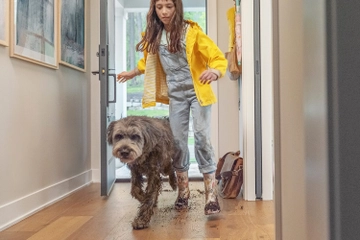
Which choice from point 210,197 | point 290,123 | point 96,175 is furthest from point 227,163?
point 290,123

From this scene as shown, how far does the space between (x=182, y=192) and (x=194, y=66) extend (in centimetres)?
79

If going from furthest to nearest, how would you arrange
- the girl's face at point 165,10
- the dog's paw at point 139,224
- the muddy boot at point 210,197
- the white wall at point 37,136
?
the girl's face at point 165,10 < the muddy boot at point 210,197 < the white wall at point 37,136 < the dog's paw at point 139,224

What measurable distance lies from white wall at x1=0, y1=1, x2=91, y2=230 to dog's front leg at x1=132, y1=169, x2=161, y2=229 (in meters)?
0.67

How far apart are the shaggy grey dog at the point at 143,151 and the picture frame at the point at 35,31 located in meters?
0.67

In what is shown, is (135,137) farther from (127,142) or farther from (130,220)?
(130,220)

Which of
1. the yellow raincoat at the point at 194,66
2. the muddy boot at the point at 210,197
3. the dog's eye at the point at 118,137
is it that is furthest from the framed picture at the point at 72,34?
the muddy boot at the point at 210,197

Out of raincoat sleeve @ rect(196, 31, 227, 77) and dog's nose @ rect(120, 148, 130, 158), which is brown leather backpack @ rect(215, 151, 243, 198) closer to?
raincoat sleeve @ rect(196, 31, 227, 77)

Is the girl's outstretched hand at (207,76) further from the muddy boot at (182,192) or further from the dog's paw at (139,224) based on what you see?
the dog's paw at (139,224)

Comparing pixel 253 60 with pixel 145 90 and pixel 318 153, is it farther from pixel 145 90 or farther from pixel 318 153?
pixel 318 153

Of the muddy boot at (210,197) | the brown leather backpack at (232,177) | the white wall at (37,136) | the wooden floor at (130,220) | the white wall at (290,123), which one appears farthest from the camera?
the brown leather backpack at (232,177)

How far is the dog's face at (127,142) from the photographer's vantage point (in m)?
1.97

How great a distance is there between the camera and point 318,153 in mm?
621

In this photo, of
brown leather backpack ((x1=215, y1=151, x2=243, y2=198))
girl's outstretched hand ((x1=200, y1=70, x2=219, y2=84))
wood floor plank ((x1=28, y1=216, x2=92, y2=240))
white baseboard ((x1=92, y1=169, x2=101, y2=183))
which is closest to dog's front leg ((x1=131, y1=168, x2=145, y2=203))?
wood floor plank ((x1=28, y1=216, x2=92, y2=240))

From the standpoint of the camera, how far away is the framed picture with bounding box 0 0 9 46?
6.33 ft
